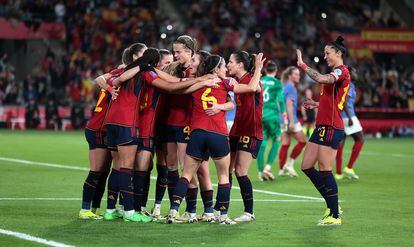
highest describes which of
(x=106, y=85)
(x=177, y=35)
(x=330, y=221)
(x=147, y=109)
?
(x=177, y=35)

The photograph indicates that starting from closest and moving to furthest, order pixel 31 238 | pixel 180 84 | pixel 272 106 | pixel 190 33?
pixel 31 238 < pixel 180 84 < pixel 272 106 < pixel 190 33

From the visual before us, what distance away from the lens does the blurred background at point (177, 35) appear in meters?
40.7

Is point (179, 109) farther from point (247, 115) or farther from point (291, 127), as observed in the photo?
point (291, 127)

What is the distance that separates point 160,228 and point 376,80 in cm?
3453

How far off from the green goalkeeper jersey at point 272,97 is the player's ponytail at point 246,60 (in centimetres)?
729

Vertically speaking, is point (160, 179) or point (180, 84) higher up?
point (180, 84)

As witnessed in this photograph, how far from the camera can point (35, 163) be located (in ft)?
75.5

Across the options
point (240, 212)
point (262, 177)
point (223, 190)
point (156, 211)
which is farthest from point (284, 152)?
point (223, 190)

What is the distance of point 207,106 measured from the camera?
1271cm

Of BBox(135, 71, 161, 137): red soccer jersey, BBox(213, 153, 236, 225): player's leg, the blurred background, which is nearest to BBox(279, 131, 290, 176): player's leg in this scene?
BBox(213, 153, 236, 225): player's leg

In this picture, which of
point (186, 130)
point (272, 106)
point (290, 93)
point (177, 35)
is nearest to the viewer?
point (186, 130)

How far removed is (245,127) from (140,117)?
1.49 m

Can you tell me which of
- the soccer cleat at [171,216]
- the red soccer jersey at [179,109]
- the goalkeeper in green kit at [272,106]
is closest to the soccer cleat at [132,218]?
the soccer cleat at [171,216]

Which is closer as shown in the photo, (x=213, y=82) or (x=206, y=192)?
(x=213, y=82)
